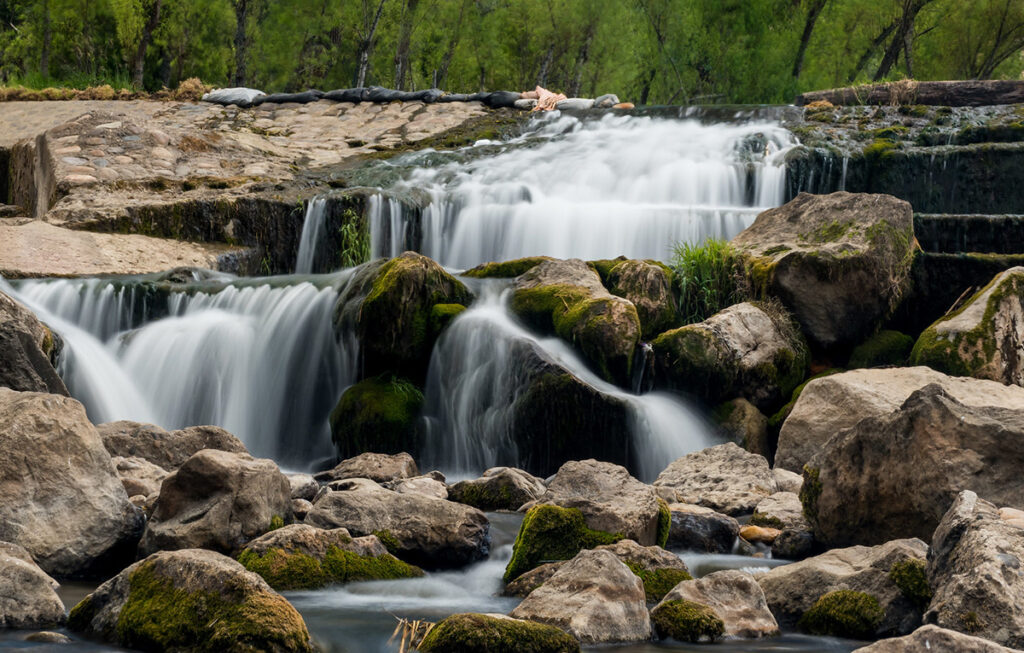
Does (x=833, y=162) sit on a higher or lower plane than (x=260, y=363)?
higher

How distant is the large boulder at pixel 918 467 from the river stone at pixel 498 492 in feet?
6.14

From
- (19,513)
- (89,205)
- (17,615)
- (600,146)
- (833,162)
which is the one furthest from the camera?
(600,146)

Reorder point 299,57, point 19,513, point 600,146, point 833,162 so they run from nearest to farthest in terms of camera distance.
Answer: point 19,513 < point 833,162 < point 600,146 < point 299,57

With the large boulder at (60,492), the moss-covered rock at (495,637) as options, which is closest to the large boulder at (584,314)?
the large boulder at (60,492)

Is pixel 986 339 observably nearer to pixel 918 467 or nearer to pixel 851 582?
pixel 918 467

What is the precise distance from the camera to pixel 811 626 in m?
4.32

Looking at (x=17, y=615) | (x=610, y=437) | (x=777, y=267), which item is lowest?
(x=610, y=437)

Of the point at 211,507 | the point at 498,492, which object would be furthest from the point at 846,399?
the point at 211,507

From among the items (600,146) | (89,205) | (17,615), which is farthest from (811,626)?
(600,146)

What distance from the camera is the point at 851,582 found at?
4.40 m

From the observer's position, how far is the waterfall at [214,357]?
30.6ft

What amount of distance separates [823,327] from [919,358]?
3.19ft

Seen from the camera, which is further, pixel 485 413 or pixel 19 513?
pixel 485 413

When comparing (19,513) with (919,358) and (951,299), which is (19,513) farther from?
(951,299)
